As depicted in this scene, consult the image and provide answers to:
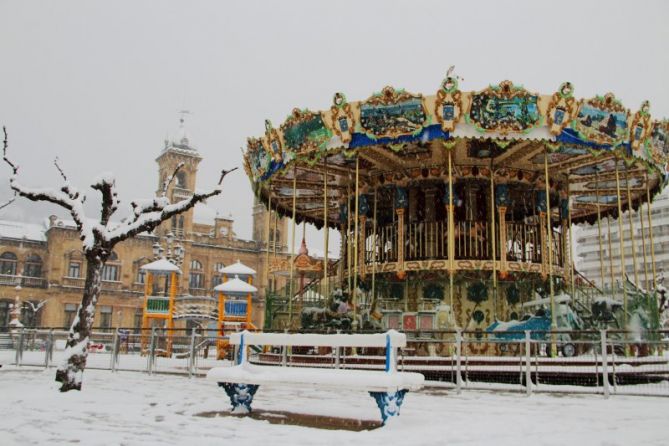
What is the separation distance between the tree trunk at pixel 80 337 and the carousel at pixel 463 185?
7.46 metres

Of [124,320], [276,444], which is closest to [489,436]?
[276,444]

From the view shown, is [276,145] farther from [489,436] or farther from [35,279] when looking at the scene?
[35,279]

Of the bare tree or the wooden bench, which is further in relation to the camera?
the bare tree

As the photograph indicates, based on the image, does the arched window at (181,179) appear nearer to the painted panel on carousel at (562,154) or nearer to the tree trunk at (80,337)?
the painted panel on carousel at (562,154)

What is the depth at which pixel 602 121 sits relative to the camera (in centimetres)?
1602

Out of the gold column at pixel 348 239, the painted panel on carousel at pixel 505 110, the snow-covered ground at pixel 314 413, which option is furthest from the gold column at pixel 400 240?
the snow-covered ground at pixel 314 413

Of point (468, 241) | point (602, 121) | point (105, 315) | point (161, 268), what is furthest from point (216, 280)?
point (602, 121)

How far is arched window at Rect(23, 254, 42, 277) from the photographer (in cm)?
5892

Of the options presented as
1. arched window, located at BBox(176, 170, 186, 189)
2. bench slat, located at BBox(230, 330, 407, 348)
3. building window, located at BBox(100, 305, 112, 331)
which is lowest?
bench slat, located at BBox(230, 330, 407, 348)

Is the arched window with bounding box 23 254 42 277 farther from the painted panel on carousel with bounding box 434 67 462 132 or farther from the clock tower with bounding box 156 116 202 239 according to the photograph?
the painted panel on carousel with bounding box 434 67 462 132

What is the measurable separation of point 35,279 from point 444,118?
172 ft

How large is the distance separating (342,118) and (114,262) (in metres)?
49.1

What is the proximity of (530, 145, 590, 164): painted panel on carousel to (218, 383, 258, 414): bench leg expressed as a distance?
12109 millimetres

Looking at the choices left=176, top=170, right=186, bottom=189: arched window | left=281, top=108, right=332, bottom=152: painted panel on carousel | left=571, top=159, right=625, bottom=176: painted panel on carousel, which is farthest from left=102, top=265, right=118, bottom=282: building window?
left=571, top=159, right=625, bottom=176: painted panel on carousel
